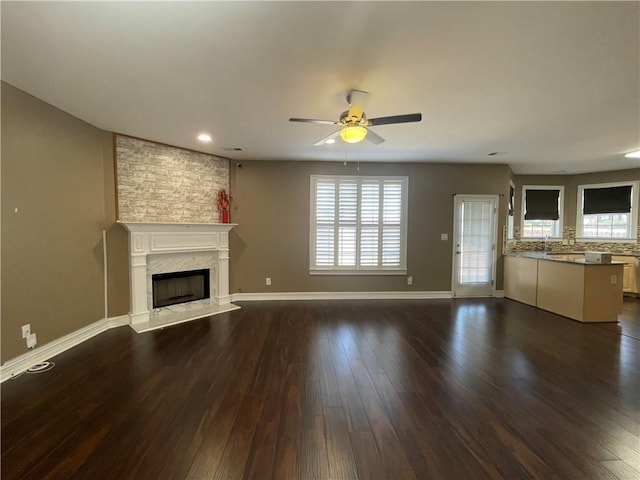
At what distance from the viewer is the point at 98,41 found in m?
1.90

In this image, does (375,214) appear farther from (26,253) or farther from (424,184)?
(26,253)

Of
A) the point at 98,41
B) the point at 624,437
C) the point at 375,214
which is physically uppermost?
the point at 98,41

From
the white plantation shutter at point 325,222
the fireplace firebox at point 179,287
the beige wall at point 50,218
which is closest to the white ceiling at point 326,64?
the beige wall at point 50,218

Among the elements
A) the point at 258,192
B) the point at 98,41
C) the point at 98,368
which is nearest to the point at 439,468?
the point at 98,368

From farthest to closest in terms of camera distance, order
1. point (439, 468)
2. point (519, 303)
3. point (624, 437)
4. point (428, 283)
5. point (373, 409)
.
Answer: point (428, 283) → point (519, 303) → point (373, 409) → point (624, 437) → point (439, 468)

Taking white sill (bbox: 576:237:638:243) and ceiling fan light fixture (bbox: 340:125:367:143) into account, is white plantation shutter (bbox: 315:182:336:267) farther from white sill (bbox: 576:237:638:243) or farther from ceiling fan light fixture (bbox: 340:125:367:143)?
white sill (bbox: 576:237:638:243)

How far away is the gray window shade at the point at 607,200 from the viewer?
19.5 ft

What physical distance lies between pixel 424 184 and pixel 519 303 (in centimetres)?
→ 287

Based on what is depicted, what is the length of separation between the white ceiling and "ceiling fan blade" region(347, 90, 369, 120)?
0.09 m

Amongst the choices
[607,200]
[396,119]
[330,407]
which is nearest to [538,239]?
[607,200]

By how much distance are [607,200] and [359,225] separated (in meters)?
5.78

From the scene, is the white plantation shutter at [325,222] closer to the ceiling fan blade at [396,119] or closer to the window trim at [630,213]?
the ceiling fan blade at [396,119]

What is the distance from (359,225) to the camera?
17.8ft

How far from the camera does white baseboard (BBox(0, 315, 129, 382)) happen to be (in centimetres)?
252
